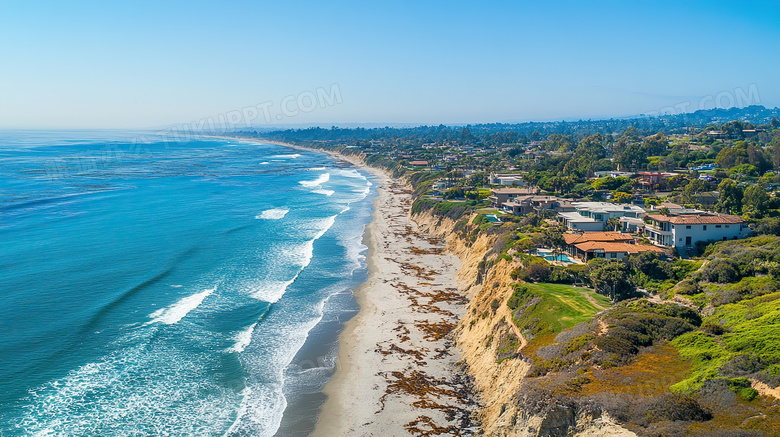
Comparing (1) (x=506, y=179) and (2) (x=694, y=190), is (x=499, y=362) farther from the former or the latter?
(1) (x=506, y=179)

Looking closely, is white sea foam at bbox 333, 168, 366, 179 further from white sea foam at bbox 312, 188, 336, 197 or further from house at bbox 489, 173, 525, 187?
house at bbox 489, 173, 525, 187

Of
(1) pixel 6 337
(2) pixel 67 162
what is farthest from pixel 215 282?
(2) pixel 67 162

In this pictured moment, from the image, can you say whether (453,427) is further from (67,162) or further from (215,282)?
(67,162)

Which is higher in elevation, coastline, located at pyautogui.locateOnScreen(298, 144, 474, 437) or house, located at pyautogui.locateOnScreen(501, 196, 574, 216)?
house, located at pyautogui.locateOnScreen(501, 196, 574, 216)

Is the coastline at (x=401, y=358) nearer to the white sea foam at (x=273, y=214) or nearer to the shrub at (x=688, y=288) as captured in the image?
the shrub at (x=688, y=288)

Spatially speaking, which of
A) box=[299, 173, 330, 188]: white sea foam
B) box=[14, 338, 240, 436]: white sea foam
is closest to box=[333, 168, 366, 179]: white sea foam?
box=[299, 173, 330, 188]: white sea foam

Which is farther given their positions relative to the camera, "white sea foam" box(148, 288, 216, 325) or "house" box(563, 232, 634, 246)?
"house" box(563, 232, 634, 246)
